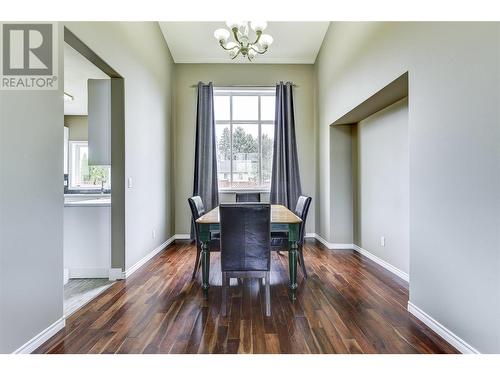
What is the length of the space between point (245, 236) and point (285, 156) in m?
3.04

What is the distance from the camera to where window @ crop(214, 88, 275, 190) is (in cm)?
542

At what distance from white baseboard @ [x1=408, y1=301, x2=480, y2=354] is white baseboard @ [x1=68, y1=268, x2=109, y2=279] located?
3021mm

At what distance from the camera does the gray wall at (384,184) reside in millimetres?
3045

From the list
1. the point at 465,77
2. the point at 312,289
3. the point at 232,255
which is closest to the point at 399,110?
the point at 465,77

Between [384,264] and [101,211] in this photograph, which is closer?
[101,211]

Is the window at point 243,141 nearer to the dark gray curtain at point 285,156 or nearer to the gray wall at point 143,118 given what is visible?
the dark gray curtain at point 285,156

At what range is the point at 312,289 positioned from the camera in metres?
2.72

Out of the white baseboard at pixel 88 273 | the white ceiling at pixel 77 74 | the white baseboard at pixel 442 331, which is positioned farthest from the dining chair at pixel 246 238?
the white ceiling at pixel 77 74

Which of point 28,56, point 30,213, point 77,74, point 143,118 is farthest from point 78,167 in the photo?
point 30,213

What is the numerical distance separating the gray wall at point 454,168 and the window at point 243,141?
119 inches

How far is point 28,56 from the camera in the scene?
1.84 meters

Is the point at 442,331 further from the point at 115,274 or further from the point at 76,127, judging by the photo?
the point at 76,127
